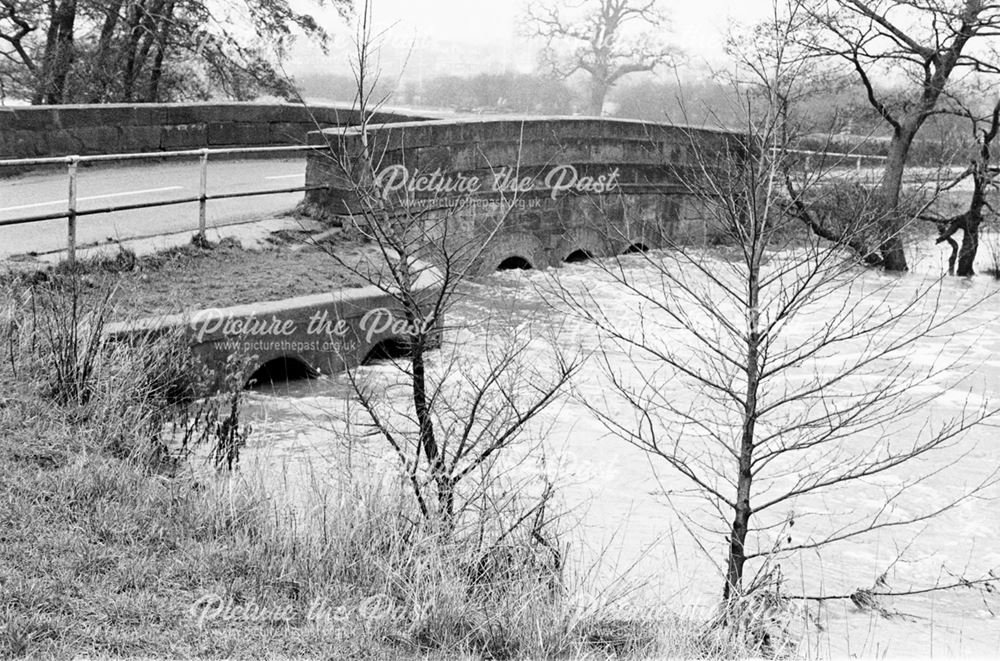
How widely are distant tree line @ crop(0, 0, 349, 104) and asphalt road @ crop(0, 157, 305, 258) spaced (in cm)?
390

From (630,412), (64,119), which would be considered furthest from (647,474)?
(64,119)

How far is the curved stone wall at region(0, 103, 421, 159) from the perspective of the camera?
14031 millimetres

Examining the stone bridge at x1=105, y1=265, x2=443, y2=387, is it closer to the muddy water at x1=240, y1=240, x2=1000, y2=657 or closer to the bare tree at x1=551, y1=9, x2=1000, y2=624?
the muddy water at x1=240, y1=240, x2=1000, y2=657

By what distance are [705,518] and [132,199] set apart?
25.7ft

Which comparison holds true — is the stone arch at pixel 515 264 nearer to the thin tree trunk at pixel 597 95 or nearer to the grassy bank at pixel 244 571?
the grassy bank at pixel 244 571

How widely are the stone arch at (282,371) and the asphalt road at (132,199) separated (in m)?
2.01

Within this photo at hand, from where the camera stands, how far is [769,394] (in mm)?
11414

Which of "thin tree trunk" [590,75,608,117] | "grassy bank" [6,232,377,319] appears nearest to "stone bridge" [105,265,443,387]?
"grassy bank" [6,232,377,319]

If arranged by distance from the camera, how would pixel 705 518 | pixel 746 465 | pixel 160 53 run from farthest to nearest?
pixel 160 53
pixel 705 518
pixel 746 465

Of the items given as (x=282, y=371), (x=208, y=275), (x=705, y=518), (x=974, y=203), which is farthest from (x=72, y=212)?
(x=974, y=203)

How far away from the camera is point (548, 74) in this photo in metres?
37.9

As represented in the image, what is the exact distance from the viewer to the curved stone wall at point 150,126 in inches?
552

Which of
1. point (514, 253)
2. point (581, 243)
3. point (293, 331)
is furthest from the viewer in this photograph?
point (581, 243)

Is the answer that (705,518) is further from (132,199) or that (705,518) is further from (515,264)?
(515,264)
